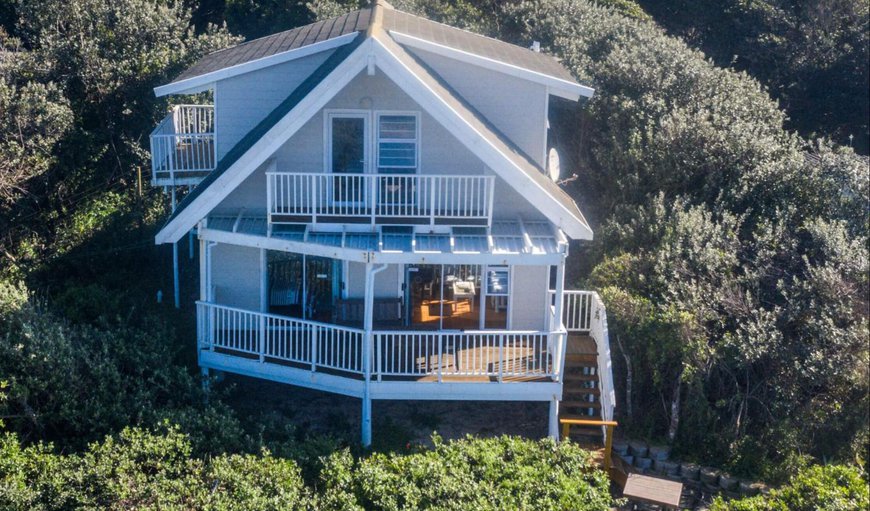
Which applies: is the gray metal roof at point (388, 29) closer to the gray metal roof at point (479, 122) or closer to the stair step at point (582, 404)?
the gray metal roof at point (479, 122)

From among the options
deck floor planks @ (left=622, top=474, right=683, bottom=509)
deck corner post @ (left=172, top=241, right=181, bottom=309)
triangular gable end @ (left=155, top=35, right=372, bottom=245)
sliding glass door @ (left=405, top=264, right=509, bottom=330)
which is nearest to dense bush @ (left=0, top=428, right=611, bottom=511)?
deck floor planks @ (left=622, top=474, right=683, bottom=509)

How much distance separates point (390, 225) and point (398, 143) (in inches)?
71.2

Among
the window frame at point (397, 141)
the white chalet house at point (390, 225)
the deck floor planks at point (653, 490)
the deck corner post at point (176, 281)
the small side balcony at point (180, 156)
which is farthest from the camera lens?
the deck corner post at point (176, 281)

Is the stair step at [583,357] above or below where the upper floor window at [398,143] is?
below

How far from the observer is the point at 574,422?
1731cm

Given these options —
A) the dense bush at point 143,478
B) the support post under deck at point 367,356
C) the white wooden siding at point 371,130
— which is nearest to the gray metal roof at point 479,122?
the white wooden siding at point 371,130

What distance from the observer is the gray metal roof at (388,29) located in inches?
756

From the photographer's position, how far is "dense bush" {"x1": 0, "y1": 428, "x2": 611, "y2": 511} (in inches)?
576

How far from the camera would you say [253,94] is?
19.5 meters

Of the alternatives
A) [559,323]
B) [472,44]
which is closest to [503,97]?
[472,44]

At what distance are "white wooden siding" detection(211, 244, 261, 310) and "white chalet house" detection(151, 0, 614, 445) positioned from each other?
0.14 feet

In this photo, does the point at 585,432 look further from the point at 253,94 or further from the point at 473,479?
the point at 253,94

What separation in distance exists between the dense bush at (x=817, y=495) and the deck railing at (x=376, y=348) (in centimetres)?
418

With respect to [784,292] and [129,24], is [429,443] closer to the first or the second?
[784,292]
